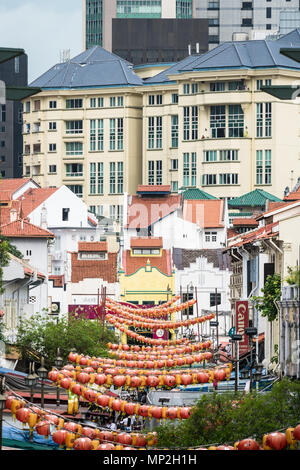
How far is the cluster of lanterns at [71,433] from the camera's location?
48.4 m

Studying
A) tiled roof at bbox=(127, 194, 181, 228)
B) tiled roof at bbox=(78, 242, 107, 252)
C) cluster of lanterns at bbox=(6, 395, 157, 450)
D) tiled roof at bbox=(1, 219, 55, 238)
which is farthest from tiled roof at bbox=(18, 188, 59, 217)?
cluster of lanterns at bbox=(6, 395, 157, 450)

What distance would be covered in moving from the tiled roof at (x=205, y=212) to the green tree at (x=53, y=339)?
8494cm

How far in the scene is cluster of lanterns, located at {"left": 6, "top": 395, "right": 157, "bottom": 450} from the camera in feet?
159

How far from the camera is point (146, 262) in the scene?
154 meters

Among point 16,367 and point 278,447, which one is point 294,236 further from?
point 278,447

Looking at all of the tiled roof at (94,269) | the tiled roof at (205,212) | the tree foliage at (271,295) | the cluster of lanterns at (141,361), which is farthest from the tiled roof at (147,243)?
the tree foliage at (271,295)

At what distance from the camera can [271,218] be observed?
90.8 metres

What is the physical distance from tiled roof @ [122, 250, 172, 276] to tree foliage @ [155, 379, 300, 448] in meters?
103

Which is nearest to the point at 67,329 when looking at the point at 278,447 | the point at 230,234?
the point at 278,447

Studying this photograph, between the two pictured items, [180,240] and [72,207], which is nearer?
[180,240]

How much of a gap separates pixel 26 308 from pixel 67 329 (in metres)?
7.15

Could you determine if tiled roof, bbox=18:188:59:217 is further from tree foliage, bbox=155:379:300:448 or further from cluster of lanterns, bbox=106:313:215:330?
tree foliage, bbox=155:379:300:448

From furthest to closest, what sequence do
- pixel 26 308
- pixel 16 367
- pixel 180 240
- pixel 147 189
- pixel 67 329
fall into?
pixel 147 189 < pixel 180 240 < pixel 26 308 < pixel 67 329 < pixel 16 367

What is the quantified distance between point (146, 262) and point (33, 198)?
37.5 meters
